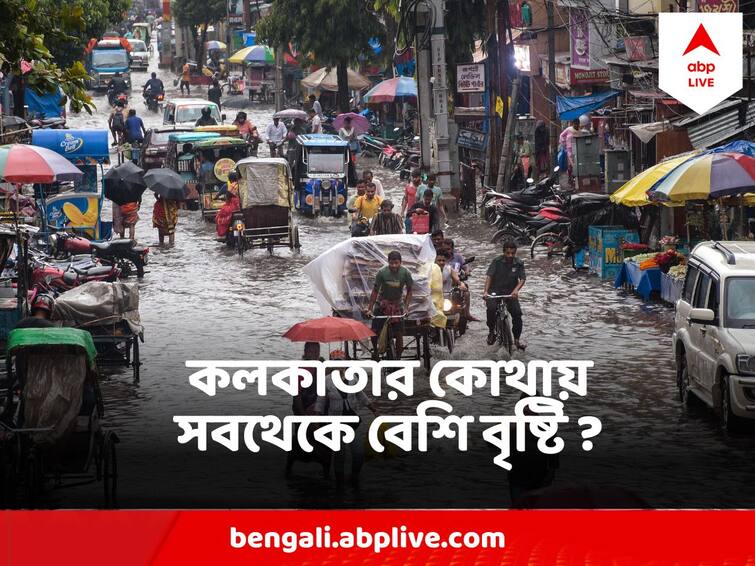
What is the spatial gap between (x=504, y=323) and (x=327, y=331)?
4.85 m

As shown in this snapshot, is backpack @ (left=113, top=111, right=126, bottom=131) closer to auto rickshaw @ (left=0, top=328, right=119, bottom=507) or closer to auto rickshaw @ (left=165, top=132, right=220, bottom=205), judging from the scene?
auto rickshaw @ (left=165, top=132, right=220, bottom=205)

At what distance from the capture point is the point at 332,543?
8336 millimetres

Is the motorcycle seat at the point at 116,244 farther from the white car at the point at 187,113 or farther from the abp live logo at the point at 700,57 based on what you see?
the white car at the point at 187,113

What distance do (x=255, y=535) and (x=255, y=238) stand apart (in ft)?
59.4

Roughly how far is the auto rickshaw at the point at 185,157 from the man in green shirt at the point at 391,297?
1739 centimetres

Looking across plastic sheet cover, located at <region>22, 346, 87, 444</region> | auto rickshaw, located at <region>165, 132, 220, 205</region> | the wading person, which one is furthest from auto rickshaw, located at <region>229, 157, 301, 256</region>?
plastic sheet cover, located at <region>22, 346, 87, 444</region>

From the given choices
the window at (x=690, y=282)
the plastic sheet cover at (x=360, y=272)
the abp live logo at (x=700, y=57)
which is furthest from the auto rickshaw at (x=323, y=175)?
the window at (x=690, y=282)

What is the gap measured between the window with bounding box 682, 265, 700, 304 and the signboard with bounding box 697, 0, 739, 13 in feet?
34.1

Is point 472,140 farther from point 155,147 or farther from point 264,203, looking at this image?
point 264,203

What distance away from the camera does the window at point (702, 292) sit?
1338 centimetres

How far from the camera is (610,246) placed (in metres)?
23.3

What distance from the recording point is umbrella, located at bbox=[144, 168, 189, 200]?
85.0 feet

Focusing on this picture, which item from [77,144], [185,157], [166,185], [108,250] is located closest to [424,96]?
[185,157]

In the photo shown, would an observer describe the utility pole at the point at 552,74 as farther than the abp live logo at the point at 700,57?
Yes
